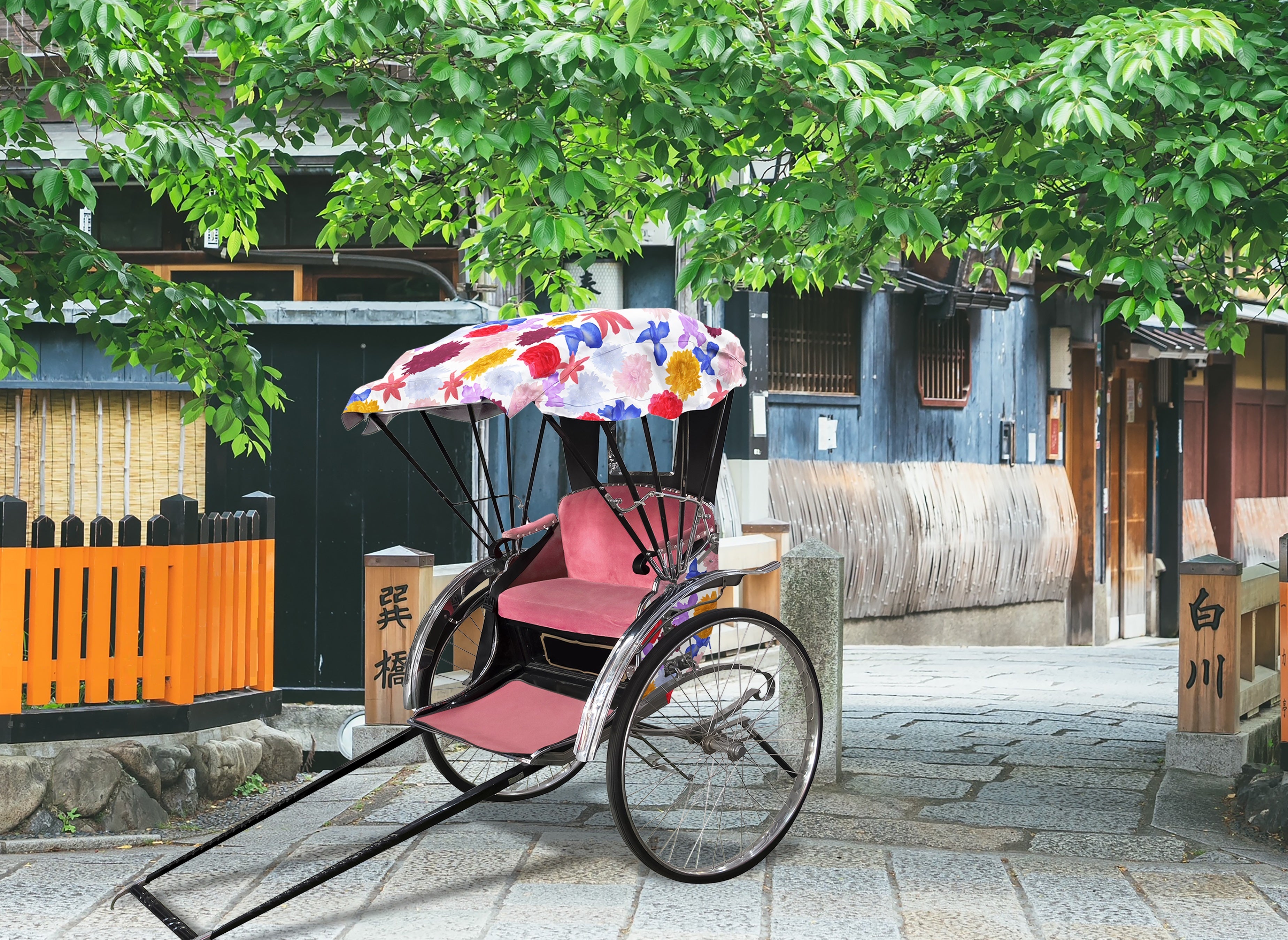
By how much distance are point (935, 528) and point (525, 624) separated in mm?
9205

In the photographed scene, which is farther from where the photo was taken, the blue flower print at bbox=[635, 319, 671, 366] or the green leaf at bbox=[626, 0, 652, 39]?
the blue flower print at bbox=[635, 319, 671, 366]

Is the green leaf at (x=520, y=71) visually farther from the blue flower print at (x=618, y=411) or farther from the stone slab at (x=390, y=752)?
the stone slab at (x=390, y=752)

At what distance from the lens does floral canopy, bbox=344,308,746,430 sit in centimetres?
483

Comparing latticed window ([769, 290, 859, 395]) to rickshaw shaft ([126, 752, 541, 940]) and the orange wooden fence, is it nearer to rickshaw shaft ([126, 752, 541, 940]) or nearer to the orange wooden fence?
the orange wooden fence

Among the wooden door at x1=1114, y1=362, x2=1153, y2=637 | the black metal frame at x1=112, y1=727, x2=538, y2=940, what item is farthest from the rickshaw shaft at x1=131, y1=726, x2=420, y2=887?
the wooden door at x1=1114, y1=362, x2=1153, y2=637

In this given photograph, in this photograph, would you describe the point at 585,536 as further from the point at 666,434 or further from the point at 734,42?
the point at 666,434

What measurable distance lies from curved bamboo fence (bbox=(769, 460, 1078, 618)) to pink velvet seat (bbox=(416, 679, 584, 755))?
23.4 ft

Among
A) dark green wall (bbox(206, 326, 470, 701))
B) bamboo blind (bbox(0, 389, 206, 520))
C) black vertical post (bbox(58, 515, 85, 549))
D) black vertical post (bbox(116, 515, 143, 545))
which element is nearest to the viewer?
black vertical post (bbox(58, 515, 85, 549))

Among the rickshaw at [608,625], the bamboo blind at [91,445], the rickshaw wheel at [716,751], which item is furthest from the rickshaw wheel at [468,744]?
the bamboo blind at [91,445]

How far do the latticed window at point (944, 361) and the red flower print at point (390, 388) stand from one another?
10123 millimetres

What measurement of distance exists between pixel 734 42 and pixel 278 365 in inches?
204

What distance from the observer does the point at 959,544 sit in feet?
47.4

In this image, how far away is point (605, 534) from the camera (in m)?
5.82

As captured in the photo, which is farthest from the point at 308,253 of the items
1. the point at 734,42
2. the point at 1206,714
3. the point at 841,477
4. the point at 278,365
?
the point at 1206,714
